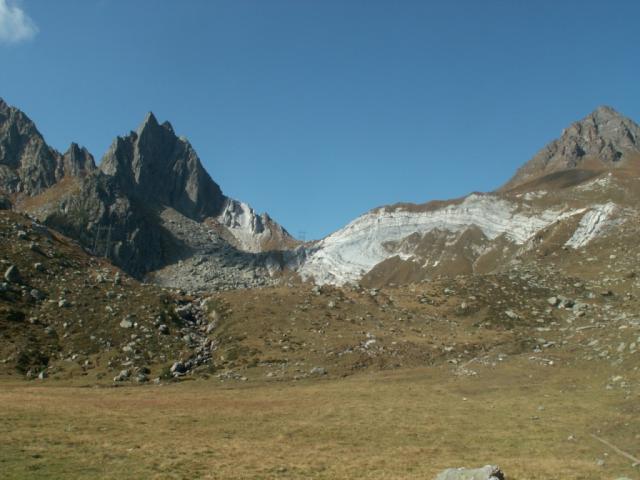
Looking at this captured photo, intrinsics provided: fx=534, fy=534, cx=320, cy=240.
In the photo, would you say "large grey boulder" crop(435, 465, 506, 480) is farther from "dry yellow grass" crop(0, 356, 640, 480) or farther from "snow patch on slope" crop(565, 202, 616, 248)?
"snow patch on slope" crop(565, 202, 616, 248)

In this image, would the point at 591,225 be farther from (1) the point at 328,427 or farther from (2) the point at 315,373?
(1) the point at 328,427

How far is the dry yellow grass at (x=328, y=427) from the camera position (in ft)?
88.8

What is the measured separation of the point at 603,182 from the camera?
196875 mm

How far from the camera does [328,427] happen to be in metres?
39.4

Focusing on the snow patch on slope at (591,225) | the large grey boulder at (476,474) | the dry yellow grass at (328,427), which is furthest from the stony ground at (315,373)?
the snow patch on slope at (591,225)

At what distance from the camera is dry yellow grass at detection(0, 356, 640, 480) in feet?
88.8

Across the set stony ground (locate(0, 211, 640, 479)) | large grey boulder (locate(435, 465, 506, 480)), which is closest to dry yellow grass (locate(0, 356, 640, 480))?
stony ground (locate(0, 211, 640, 479))

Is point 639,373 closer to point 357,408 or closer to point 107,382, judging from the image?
point 357,408

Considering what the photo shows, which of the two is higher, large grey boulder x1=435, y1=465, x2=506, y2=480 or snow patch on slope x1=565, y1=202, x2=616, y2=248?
snow patch on slope x1=565, y1=202, x2=616, y2=248

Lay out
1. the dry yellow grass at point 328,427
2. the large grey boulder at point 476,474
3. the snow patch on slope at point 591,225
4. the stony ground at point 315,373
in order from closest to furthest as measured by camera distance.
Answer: the large grey boulder at point 476,474, the dry yellow grass at point 328,427, the stony ground at point 315,373, the snow patch on slope at point 591,225

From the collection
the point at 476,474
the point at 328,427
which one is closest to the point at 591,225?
the point at 328,427

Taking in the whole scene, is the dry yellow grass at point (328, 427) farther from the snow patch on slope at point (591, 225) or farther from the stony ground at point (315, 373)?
the snow patch on slope at point (591, 225)

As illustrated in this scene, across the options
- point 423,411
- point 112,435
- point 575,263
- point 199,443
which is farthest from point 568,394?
point 575,263

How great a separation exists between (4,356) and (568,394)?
6167 cm
